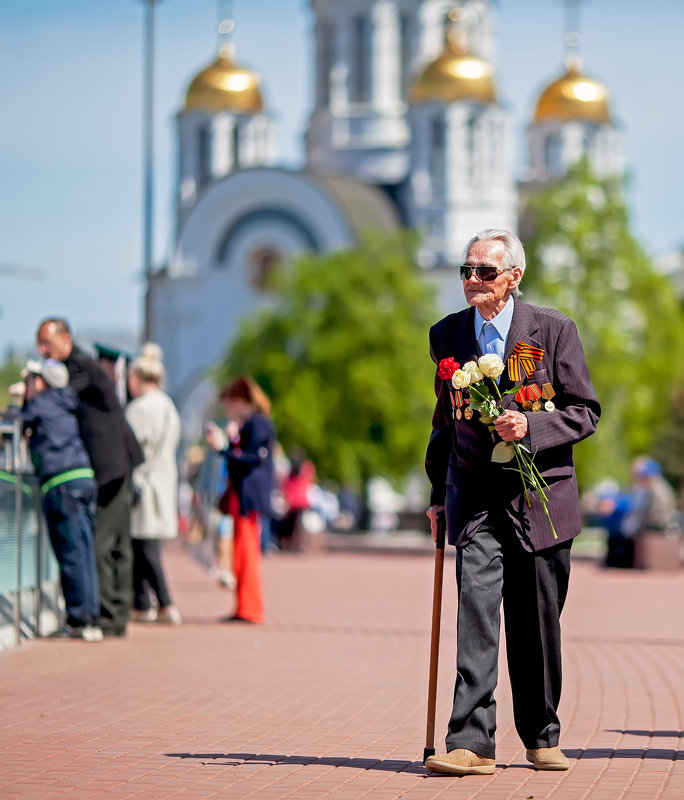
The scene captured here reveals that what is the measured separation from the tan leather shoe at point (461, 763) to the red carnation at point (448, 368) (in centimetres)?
140

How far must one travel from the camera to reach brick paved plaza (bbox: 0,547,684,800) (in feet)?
22.0

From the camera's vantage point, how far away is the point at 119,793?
639cm

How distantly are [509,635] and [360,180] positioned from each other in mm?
61750

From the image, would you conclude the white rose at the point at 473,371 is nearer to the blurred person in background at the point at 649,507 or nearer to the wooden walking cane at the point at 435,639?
the wooden walking cane at the point at 435,639

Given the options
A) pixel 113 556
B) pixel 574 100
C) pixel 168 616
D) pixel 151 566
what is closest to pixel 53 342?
pixel 113 556

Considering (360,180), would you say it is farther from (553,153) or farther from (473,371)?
(473,371)

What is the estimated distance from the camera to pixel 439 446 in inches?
285

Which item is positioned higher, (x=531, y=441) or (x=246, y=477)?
(x=531, y=441)

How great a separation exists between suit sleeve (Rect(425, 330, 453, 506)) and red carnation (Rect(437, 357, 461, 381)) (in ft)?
0.72

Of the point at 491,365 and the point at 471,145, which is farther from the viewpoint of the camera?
the point at 471,145

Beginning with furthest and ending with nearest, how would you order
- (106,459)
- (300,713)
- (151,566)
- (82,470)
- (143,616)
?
(143,616)
(151,566)
(106,459)
(82,470)
(300,713)

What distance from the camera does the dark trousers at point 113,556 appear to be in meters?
12.1

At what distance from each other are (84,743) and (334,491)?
1943 inches

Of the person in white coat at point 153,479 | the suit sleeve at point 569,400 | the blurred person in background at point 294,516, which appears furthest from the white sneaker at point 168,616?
the blurred person in background at point 294,516
